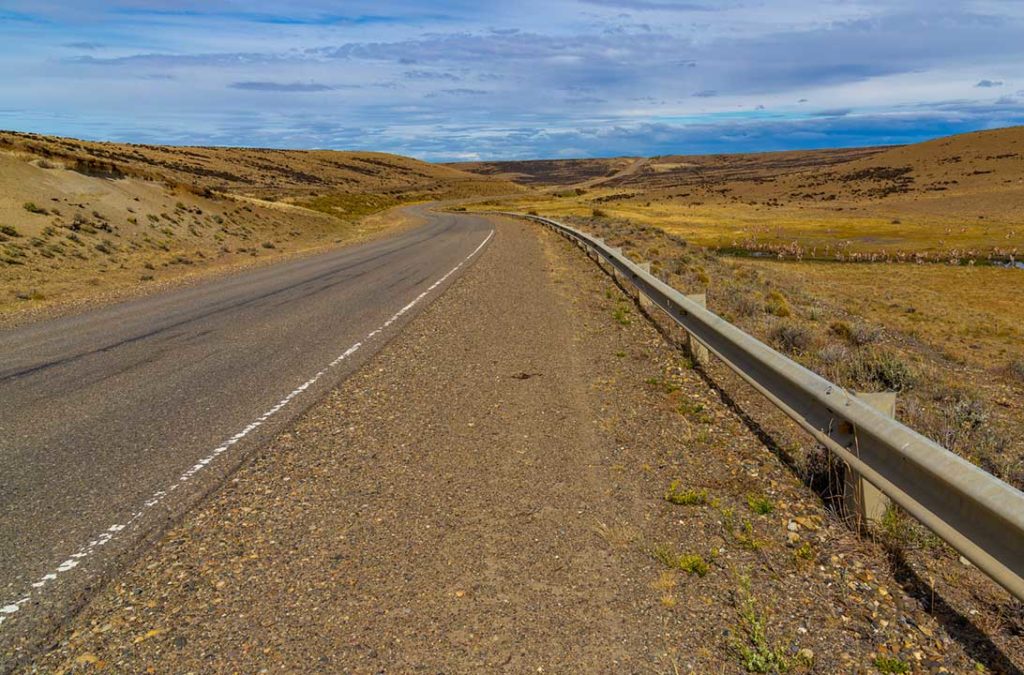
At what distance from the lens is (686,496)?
14.8 feet

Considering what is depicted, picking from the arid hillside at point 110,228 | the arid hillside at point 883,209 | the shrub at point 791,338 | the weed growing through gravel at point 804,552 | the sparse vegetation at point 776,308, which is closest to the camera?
the weed growing through gravel at point 804,552

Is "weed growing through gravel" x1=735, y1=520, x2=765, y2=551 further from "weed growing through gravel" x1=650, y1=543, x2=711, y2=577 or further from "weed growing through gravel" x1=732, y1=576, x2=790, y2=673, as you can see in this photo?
"weed growing through gravel" x1=732, y1=576, x2=790, y2=673

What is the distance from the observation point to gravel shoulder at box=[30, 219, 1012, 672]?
3.03m

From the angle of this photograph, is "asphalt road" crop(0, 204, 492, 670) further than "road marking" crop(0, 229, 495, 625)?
Yes

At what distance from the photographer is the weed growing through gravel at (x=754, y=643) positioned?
9.52 ft

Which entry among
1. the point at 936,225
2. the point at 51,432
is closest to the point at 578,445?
the point at 51,432

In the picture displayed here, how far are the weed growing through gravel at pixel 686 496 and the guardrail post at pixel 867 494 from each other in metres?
0.89

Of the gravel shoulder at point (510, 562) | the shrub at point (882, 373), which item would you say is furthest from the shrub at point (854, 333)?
the gravel shoulder at point (510, 562)

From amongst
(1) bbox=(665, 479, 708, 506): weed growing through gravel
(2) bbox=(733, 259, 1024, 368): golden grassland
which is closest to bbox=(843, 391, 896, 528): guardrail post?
(1) bbox=(665, 479, 708, 506): weed growing through gravel

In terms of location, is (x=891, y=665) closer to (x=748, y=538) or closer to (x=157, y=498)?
(x=748, y=538)

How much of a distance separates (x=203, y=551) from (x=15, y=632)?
0.95m

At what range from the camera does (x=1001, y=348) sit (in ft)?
49.5

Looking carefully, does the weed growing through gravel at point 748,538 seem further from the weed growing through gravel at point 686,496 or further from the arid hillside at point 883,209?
the arid hillside at point 883,209

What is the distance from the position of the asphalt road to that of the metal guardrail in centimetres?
441
